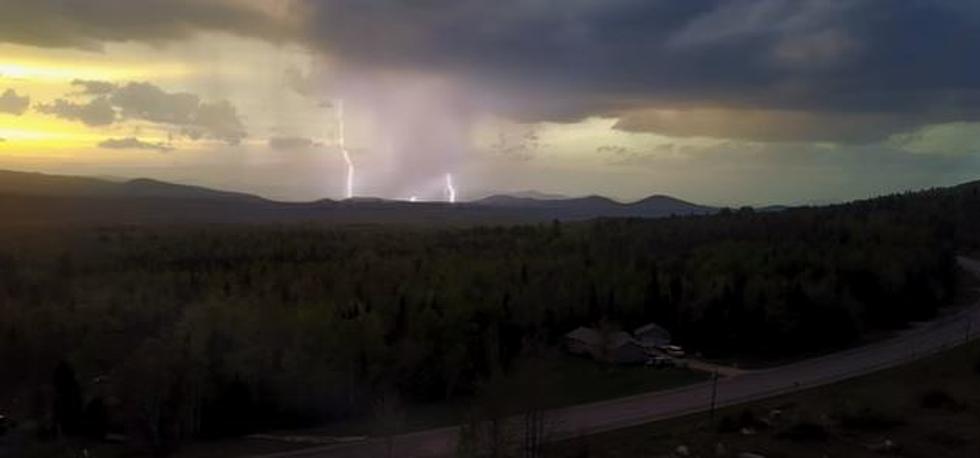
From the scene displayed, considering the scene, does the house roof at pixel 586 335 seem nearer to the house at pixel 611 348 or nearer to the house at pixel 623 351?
the house at pixel 611 348

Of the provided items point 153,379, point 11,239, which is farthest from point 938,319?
point 11,239

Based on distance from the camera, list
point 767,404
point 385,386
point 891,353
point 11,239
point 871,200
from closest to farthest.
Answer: point 767,404 < point 385,386 < point 891,353 < point 11,239 < point 871,200

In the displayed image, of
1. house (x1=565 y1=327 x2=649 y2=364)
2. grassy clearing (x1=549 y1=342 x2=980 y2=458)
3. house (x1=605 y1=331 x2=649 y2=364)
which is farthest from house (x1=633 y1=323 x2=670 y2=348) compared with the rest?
grassy clearing (x1=549 y1=342 x2=980 y2=458)

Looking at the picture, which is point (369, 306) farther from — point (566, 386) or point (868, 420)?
point (868, 420)

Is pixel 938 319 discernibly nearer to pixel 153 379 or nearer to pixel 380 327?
pixel 380 327

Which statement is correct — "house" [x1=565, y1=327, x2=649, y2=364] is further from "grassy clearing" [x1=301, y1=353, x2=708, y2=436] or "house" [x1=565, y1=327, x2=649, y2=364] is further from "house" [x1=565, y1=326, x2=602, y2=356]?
"grassy clearing" [x1=301, y1=353, x2=708, y2=436]


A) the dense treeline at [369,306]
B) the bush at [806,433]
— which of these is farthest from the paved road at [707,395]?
the bush at [806,433]

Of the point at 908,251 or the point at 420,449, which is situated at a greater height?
the point at 908,251

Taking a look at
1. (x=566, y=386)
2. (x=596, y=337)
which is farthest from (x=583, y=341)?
(x=566, y=386)
